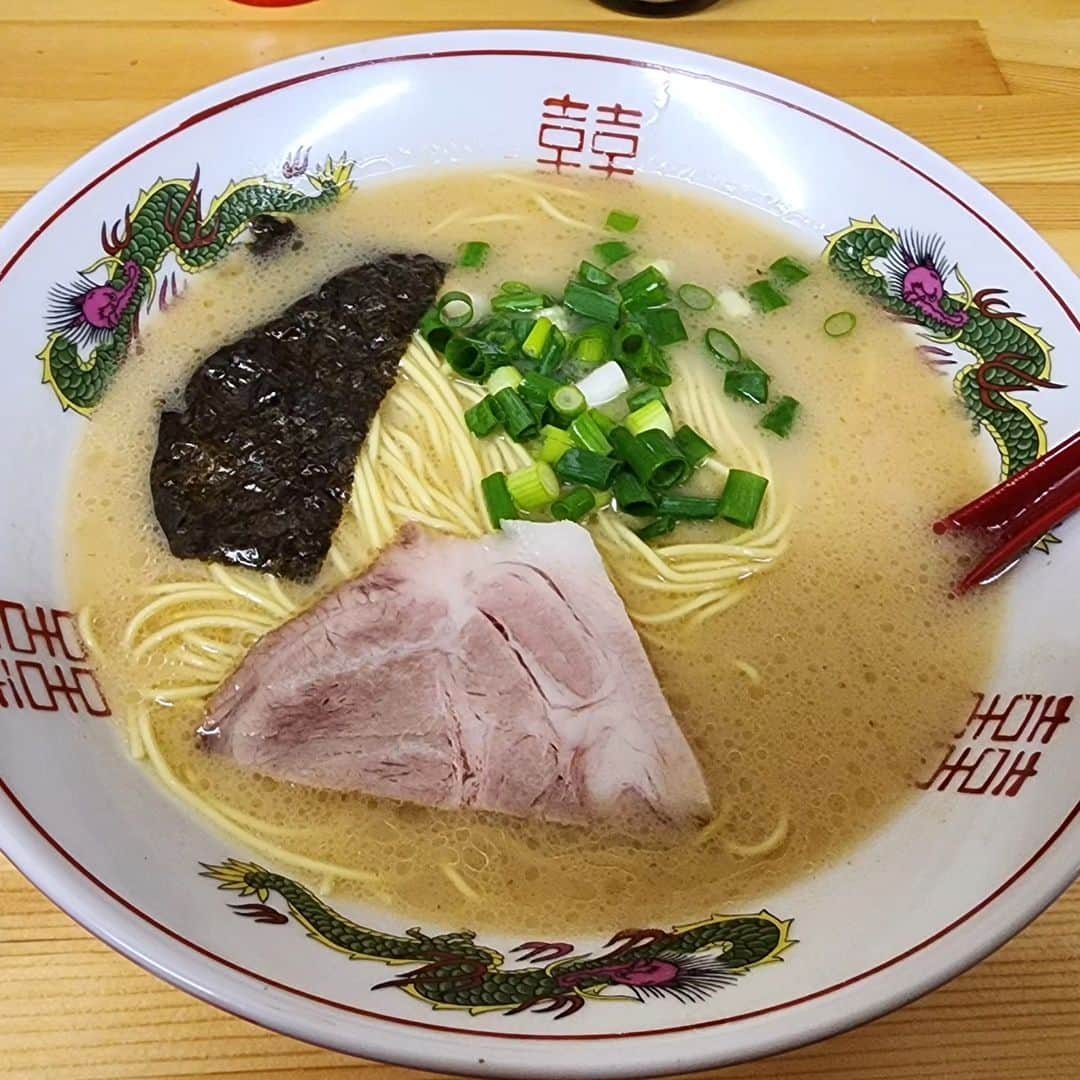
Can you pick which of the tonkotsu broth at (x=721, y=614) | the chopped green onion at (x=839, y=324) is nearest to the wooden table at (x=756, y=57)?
the tonkotsu broth at (x=721, y=614)

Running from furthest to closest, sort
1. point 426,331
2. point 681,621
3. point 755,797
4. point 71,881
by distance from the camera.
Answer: point 426,331
point 681,621
point 755,797
point 71,881

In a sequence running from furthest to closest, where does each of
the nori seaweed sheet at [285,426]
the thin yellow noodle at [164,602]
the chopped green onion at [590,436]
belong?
1. the chopped green onion at [590,436]
2. the nori seaweed sheet at [285,426]
3. the thin yellow noodle at [164,602]

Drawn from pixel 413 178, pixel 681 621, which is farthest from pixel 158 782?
pixel 413 178

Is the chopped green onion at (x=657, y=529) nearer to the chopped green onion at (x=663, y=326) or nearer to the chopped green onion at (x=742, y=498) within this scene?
the chopped green onion at (x=742, y=498)

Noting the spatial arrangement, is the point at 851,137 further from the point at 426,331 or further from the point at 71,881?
the point at 71,881

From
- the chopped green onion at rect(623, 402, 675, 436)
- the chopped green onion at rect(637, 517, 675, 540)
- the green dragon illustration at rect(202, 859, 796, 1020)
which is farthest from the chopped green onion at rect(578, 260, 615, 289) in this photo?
the green dragon illustration at rect(202, 859, 796, 1020)

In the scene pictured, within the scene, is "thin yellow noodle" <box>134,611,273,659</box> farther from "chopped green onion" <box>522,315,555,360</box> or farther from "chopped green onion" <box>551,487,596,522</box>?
"chopped green onion" <box>522,315,555,360</box>
